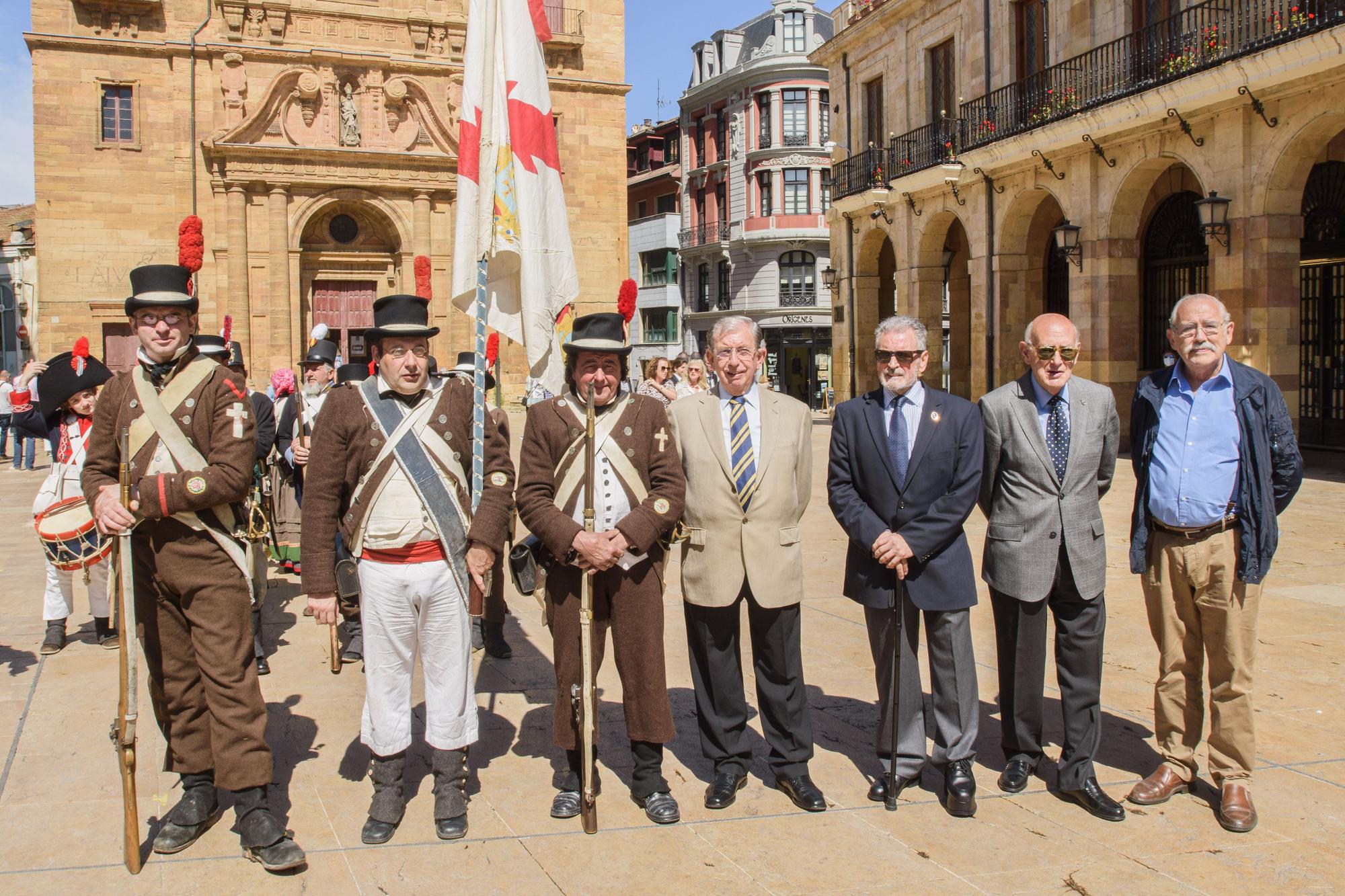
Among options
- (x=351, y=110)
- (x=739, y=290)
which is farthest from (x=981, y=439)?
(x=739, y=290)

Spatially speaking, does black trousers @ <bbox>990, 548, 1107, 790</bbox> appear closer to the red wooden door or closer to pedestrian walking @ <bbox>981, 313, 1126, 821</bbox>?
pedestrian walking @ <bbox>981, 313, 1126, 821</bbox>

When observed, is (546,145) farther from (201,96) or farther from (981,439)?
(201,96)

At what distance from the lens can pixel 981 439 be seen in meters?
4.29

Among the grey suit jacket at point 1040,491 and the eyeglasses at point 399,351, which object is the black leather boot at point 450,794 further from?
the grey suit jacket at point 1040,491

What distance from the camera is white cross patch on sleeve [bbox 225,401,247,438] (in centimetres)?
404

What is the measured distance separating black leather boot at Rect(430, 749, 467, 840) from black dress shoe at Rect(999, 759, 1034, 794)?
2117 mm

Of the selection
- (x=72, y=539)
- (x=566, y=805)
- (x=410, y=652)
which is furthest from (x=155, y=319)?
(x=72, y=539)

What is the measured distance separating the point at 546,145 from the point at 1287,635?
5.07 metres

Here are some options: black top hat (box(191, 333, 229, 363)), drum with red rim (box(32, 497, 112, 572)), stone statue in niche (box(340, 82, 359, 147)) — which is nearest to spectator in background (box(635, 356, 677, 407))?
black top hat (box(191, 333, 229, 363))

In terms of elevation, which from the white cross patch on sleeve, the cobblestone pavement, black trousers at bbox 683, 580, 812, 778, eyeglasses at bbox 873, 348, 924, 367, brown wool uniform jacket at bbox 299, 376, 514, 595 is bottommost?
the cobblestone pavement

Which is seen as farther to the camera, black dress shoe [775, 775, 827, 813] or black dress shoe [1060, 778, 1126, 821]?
black dress shoe [775, 775, 827, 813]

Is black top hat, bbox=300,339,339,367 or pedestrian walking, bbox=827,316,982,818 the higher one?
black top hat, bbox=300,339,339,367

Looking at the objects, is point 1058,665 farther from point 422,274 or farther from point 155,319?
point 422,274

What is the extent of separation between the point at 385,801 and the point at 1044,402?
3.02 metres
